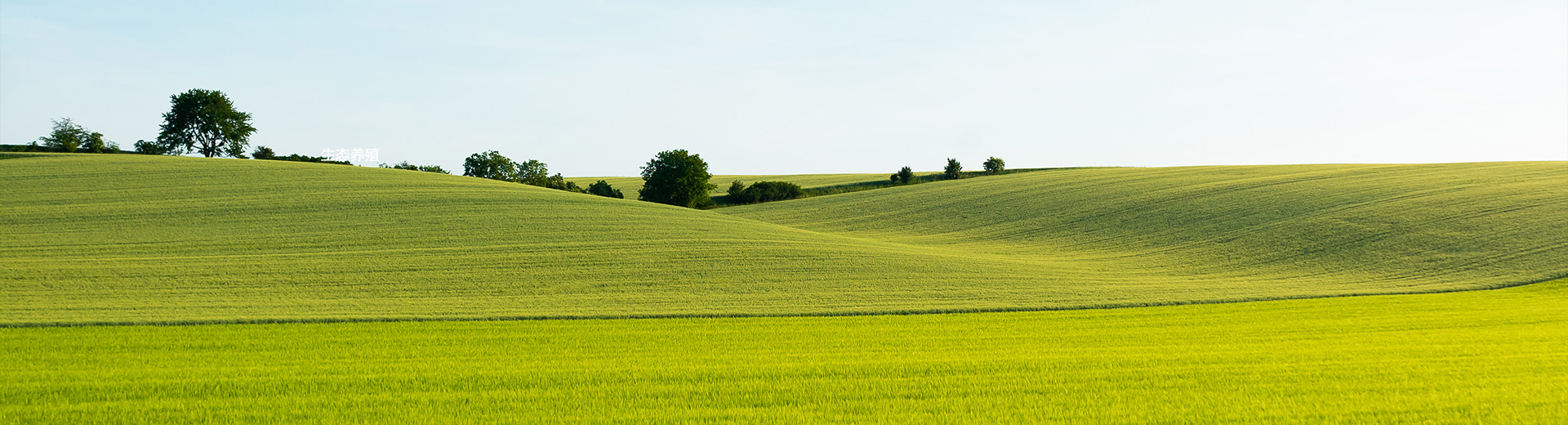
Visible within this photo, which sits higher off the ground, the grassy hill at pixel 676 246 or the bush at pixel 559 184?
the bush at pixel 559 184

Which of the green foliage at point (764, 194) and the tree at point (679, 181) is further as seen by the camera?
the green foliage at point (764, 194)

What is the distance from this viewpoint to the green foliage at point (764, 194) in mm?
44219

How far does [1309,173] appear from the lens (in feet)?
121

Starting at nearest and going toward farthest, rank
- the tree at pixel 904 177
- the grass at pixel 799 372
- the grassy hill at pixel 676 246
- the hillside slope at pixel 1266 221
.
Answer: the grass at pixel 799 372 < the grassy hill at pixel 676 246 < the hillside slope at pixel 1266 221 < the tree at pixel 904 177

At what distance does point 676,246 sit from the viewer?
21.5 m

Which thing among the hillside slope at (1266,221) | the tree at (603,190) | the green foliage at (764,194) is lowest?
the hillside slope at (1266,221)

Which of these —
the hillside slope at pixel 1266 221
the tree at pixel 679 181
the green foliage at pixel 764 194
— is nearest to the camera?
the hillside slope at pixel 1266 221

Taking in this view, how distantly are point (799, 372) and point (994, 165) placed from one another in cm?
5114

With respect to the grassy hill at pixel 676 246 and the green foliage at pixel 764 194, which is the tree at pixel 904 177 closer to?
the green foliage at pixel 764 194

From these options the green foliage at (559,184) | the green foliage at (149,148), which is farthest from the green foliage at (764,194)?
the green foliage at (149,148)

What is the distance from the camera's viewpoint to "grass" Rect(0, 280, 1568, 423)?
686cm

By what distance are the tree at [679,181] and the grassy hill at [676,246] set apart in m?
6.91

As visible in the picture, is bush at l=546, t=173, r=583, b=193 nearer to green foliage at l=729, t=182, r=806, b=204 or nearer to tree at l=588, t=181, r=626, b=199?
tree at l=588, t=181, r=626, b=199

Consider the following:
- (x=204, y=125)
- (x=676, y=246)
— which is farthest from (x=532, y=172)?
(x=676, y=246)
